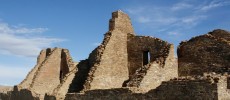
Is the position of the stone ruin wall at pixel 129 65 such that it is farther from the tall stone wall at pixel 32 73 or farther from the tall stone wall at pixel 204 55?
the tall stone wall at pixel 32 73

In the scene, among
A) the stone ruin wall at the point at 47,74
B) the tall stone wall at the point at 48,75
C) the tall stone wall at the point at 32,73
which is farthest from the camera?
the tall stone wall at the point at 32,73

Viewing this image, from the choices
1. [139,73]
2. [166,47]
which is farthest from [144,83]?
[166,47]

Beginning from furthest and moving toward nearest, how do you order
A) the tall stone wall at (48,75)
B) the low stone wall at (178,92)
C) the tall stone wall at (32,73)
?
the tall stone wall at (32,73)
the tall stone wall at (48,75)
the low stone wall at (178,92)

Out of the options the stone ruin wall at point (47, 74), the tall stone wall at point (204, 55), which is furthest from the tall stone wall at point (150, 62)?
the stone ruin wall at point (47, 74)

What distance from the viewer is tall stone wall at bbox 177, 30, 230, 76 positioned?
21938 mm

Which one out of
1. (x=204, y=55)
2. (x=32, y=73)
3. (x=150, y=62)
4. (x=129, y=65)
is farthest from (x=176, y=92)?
(x=32, y=73)

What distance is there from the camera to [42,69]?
27594 mm

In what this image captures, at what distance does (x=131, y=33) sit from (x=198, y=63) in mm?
4502

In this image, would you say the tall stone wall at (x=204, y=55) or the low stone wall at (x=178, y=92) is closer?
the low stone wall at (x=178, y=92)

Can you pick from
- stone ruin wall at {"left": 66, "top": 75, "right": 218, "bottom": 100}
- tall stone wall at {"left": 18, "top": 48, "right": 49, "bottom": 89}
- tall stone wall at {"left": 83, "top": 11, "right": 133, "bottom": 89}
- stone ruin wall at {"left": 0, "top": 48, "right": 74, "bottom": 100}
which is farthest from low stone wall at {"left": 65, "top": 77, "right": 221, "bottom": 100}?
tall stone wall at {"left": 18, "top": 48, "right": 49, "bottom": 89}

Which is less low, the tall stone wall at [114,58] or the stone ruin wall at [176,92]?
the tall stone wall at [114,58]

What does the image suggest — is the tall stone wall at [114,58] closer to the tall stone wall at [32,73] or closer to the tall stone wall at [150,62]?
the tall stone wall at [150,62]

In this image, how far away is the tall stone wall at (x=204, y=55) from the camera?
21.9m

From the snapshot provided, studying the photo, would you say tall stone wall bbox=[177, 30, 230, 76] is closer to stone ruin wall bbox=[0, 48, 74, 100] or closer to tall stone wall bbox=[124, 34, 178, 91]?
tall stone wall bbox=[124, 34, 178, 91]
